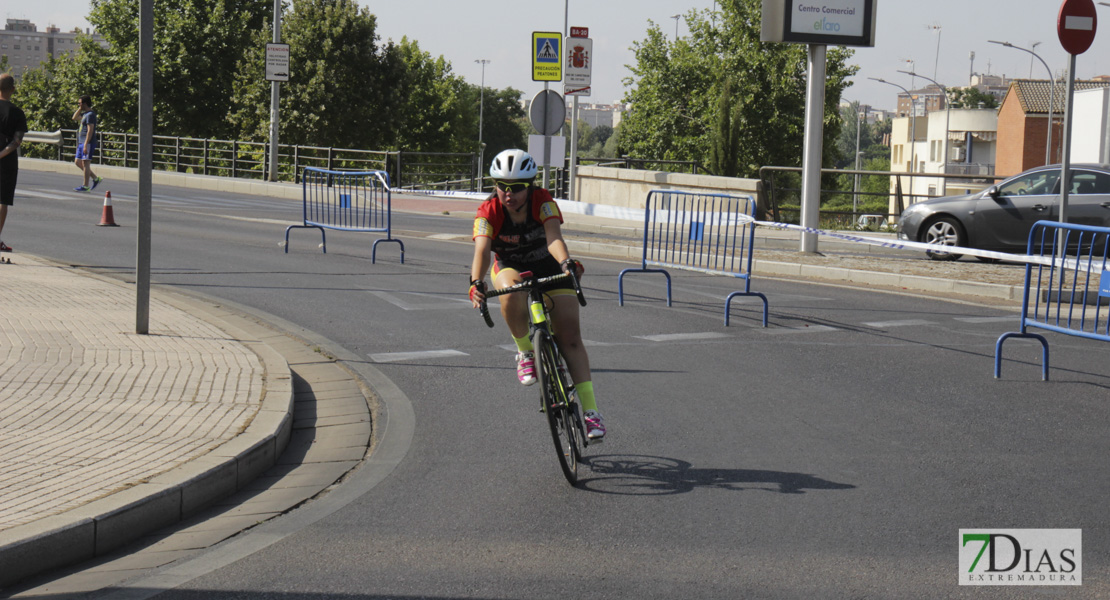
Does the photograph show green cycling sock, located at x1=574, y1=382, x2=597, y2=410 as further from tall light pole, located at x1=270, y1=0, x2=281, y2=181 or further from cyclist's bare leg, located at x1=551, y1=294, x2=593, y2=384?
tall light pole, located at x1=270, y1=0, x2=281, y2=181

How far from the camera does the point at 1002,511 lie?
5.48 metres

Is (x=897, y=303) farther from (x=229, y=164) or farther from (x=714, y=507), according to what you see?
(x=229, y=164)

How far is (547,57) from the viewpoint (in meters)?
21.7

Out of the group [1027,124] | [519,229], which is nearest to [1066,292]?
[519,229]

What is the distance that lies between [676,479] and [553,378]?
830 millimetres

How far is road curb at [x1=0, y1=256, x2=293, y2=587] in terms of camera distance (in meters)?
4.50

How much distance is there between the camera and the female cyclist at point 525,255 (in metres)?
6.14

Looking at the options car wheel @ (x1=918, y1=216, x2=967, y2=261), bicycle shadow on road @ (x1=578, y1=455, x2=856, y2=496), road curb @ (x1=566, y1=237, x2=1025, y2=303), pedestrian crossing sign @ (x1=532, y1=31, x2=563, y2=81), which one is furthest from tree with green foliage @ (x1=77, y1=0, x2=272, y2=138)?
bicycle shadow on road @ (x1=578, y1=455, x2=856, y2=496)

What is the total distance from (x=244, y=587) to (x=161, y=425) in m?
2.16

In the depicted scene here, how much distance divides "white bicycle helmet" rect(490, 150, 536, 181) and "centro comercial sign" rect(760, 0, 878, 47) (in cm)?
1300

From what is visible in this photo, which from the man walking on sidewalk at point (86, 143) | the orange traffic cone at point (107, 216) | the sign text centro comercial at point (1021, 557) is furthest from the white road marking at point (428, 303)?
the man walking on sidewalk at point (86, 143)

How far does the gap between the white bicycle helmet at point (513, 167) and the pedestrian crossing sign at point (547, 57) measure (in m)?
15.8

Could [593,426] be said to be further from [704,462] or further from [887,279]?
[887,279]

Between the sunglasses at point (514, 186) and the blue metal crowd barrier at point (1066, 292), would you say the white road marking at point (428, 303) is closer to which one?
the blue metal crowd barrier at point (1066, 292)
